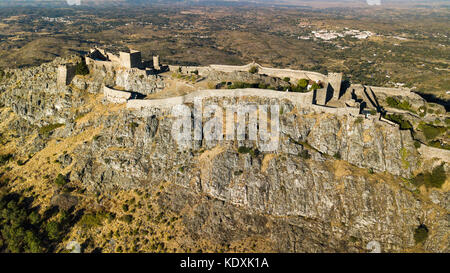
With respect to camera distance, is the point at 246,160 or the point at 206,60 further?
the point at 206,60

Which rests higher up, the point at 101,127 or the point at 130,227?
the point at 101,127

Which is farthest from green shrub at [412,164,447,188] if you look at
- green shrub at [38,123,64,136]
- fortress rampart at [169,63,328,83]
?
green shrub at [38,123,64,136]

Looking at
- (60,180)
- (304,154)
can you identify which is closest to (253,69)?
(304,154)

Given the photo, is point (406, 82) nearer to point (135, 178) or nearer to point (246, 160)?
point (246, 160)

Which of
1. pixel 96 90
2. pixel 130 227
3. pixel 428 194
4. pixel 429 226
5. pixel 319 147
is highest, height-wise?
pixel 96 90

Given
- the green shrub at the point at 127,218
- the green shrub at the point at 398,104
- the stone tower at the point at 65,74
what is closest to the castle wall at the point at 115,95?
the stone tower at the point at 65,74

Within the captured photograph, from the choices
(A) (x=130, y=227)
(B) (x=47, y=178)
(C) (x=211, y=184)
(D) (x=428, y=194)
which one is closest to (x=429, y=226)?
(D) (x=428, y=194)

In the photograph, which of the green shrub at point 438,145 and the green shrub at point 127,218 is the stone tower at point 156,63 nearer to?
the green shrub at point 127,218
